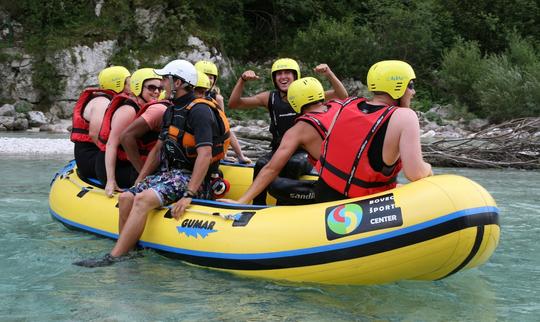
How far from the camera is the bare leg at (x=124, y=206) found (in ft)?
15.2

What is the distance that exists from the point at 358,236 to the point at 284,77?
2.26 metres

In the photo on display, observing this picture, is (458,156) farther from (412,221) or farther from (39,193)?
(412,221)

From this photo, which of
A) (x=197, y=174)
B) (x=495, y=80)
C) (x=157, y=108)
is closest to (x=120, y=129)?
(x=157, y=108)

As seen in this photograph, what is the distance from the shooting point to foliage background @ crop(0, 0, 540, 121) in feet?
67.2

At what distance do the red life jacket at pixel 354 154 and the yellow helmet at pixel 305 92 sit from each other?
0.68 meters

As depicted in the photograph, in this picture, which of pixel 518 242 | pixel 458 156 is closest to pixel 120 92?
pixel 518 242

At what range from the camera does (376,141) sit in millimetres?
3701

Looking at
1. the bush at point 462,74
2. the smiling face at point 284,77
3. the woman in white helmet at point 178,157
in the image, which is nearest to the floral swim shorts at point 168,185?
the woman in white helmet at point 178,157

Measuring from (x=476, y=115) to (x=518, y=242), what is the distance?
53.5ft

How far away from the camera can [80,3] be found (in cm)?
2236

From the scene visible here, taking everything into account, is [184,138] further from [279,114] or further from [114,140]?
[279,114]

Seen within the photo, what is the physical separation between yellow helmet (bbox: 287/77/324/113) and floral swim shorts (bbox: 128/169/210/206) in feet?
3.10

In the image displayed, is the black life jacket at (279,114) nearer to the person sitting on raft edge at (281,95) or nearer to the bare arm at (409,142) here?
the person sitting on raft edge at (281,95)

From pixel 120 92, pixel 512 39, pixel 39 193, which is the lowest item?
pixel 39 193
